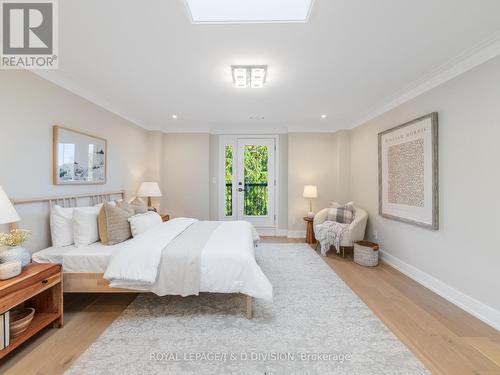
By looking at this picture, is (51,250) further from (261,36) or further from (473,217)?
(473,217)

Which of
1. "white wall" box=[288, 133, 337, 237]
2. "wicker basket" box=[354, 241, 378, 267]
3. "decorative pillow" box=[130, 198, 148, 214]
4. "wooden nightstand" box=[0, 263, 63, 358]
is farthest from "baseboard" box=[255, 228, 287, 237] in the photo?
"wooden nightstand" box=[0, 263, 63, 358]

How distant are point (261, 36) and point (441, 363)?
2755mm

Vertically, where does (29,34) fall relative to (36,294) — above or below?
above

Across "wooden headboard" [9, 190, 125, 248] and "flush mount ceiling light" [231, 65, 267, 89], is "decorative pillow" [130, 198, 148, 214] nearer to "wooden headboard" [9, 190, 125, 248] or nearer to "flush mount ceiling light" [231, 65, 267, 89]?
"wooden headboard" [9, 190, 125, 248]

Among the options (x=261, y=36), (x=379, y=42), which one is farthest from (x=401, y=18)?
(x=261, y=36)

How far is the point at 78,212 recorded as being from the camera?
2.47 metres

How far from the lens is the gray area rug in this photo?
5.18 ft

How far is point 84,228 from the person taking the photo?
2.44 metres

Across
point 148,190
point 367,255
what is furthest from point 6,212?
point 367,255

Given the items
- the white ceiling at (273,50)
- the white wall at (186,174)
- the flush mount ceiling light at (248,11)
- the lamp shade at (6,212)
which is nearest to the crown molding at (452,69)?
the white ceiling at (273,50)

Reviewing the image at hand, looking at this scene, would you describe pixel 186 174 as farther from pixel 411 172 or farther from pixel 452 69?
pixel 452 69

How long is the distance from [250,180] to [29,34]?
4.00m

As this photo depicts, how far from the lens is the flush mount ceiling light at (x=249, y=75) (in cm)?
239

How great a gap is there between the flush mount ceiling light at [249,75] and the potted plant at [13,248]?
235cm
